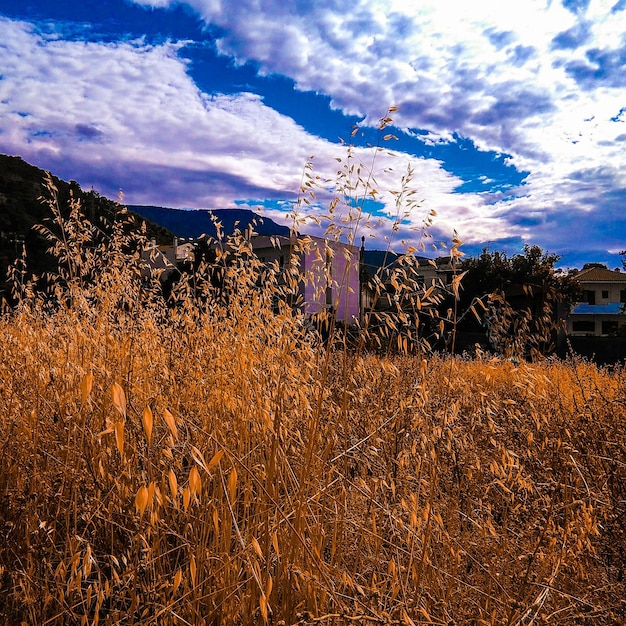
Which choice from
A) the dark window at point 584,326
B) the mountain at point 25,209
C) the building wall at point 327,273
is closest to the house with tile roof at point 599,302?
the dark window at point 584,326

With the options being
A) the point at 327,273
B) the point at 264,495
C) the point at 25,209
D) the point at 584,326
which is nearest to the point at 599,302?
the point at 584,326

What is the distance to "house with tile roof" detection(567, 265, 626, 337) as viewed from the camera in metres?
44.6

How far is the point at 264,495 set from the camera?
5.93ft

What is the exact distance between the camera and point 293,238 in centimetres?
267

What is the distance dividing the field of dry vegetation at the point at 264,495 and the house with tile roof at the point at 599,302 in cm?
4708

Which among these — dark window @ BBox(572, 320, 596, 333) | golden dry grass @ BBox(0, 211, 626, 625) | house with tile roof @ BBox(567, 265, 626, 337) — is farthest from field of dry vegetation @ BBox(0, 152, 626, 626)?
dark window @ BBox(572, 320, 596, 333)

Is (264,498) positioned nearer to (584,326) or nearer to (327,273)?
(327,273)

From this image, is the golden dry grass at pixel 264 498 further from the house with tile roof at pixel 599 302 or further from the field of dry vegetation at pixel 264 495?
the house with tile roof at pixel 599 302

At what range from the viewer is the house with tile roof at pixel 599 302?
44562 millimetres

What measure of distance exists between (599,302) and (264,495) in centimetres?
5158

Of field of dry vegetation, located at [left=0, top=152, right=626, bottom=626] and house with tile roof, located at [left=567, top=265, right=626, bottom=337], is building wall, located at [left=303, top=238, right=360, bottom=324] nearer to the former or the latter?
field of dry vegetation, located at [left=0, top=152, right=626, bottom=626]

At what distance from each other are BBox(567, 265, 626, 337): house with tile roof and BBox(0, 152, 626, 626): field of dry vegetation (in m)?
47.1

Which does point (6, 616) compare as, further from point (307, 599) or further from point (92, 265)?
point (92, 265)

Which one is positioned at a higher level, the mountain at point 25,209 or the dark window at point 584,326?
the mountain at point 25,209
